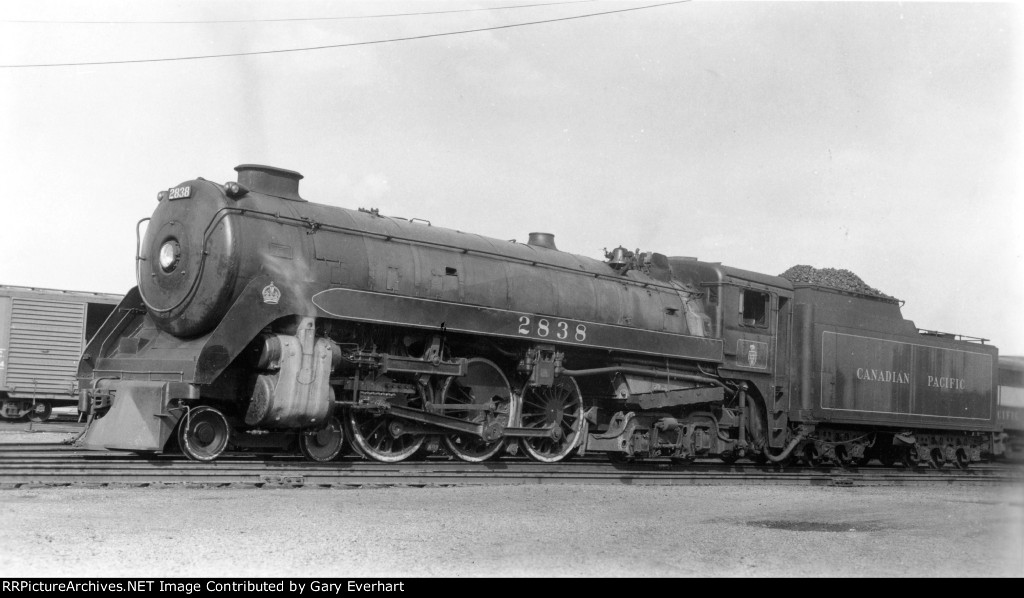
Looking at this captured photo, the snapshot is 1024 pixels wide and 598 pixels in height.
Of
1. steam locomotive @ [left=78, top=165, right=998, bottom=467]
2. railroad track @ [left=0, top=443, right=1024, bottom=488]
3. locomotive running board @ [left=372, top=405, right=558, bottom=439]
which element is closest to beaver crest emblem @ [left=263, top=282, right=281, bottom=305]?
steam locomotive @ [left=78, top=165, right=998, bottom=467]

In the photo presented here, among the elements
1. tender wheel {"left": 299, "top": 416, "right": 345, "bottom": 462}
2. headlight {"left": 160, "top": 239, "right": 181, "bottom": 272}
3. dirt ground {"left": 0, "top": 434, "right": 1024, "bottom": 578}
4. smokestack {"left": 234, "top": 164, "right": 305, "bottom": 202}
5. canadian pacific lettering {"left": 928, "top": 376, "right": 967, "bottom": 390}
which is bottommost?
dirt ground {"left": 0, "top": 434, "right": 1024, "bottom": 578}

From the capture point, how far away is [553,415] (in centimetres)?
1468

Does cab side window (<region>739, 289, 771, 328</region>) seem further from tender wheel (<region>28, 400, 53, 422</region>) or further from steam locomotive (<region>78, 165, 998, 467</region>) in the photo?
tender wheel (<region>28, 400, 53, 422</region>)

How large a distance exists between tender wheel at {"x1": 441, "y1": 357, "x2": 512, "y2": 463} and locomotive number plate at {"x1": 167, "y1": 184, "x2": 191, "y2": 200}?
13.9 ft

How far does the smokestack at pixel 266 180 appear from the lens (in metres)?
12.3

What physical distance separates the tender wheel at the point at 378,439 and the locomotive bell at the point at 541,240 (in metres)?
4.23

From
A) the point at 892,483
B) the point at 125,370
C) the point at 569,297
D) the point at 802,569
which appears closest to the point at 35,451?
the point at 125,370

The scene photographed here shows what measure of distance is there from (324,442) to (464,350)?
2.43 meters

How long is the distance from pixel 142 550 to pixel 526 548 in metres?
2.64

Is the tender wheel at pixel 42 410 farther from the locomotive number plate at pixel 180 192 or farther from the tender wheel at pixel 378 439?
the tender wheel at pixel 378 439

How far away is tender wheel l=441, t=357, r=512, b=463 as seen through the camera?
13.5 metres

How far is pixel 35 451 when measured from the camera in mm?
11883

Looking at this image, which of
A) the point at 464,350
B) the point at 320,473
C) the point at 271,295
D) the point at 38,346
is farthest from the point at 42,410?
the point at 320,473

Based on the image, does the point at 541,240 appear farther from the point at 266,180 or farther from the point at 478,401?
the point at 266,180
